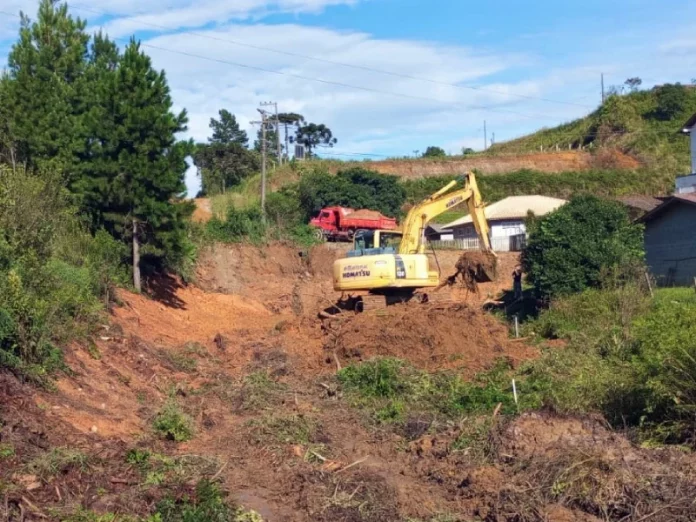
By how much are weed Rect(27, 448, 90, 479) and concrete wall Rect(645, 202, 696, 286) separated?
25693 mm

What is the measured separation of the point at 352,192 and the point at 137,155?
2518 centimetres

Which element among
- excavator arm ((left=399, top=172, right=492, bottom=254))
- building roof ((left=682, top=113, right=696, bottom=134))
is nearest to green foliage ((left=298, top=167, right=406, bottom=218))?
building roof ((left=682, top=113, right=696, bottom=134))

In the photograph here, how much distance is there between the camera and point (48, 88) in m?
28.6

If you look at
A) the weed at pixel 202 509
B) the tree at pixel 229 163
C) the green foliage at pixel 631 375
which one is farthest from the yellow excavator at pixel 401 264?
the tree at pixel 229 163

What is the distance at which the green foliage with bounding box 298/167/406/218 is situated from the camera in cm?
5087

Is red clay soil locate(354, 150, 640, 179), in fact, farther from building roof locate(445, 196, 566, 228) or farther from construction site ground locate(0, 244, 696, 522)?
construction site ground locate(0, 244, 696, 522)

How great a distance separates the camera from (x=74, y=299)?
17234 millimetres

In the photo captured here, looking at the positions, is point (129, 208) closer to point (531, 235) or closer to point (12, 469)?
point (531, 235)

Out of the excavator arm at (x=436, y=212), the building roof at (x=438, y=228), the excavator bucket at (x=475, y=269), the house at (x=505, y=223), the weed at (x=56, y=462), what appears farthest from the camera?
the building roof at (x=438, y=228)

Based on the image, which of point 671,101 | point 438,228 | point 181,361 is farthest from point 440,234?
point 181,361

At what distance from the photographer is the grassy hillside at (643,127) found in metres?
67.3

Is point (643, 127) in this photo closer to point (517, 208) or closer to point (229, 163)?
point (517, 208)

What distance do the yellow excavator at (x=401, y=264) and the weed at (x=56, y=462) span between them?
48.5 feet

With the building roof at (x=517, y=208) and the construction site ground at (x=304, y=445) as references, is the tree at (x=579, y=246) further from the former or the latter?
the building roof at (x=517, y=208)
